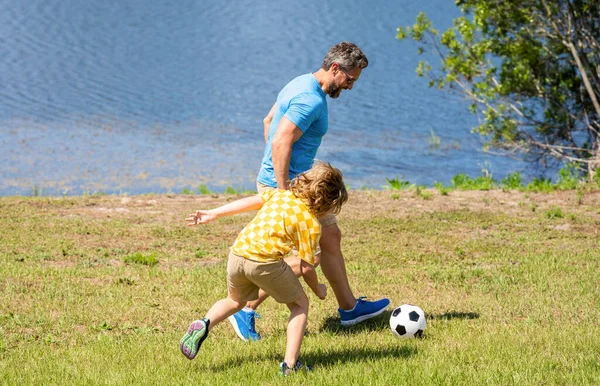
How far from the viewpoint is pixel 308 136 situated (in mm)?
5961

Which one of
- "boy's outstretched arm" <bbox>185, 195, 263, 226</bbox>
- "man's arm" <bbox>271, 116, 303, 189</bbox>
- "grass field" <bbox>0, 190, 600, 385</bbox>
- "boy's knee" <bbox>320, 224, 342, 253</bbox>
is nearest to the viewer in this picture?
"boy's outstretched arm" <bbox>185, 195, 263, 226</bbox>

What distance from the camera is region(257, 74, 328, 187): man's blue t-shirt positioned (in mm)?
5684

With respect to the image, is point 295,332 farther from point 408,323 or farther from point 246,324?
point 408,323

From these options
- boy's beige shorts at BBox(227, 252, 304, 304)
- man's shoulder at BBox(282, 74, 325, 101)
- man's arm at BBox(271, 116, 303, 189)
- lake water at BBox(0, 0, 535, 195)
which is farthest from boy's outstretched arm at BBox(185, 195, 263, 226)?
lake water at BBox(0, 0, 535, 195)

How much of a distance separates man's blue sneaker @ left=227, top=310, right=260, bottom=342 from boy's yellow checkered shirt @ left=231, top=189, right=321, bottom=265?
1.19 m

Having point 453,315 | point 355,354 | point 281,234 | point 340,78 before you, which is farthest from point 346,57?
point 453,315

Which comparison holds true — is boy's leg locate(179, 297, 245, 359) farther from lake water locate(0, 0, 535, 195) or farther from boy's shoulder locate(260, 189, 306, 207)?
Answer: lake water locate(0, 0, 535, 195)

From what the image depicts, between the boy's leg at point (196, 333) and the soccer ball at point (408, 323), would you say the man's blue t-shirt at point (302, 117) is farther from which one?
the soccer ball at point (408, 323)

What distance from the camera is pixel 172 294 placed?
24.4 feet

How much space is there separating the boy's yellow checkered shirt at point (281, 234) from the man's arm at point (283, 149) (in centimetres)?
51

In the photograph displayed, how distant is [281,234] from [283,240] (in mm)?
60

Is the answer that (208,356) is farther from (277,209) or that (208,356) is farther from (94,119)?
(94,119)

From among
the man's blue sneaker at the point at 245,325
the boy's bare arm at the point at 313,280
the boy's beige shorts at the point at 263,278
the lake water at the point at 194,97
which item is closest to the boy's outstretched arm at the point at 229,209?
the boy's beige shorts at the point at 263,278

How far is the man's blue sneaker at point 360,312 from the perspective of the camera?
658 cm
